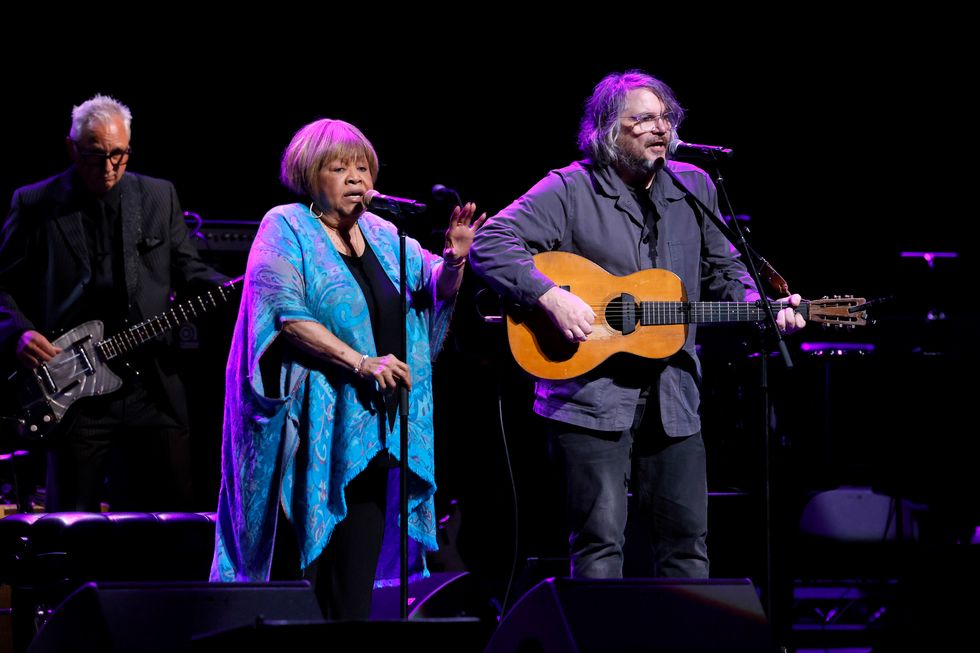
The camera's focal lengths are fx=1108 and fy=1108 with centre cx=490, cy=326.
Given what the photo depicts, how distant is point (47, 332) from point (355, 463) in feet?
6.08

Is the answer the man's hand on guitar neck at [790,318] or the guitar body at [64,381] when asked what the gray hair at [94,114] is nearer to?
the guitar body at [64,381]

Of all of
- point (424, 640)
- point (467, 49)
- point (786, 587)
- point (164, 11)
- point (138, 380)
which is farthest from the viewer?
point (467, 49)

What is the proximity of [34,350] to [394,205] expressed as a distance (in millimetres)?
1885

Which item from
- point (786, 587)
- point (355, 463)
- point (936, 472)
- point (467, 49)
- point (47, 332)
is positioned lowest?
point (786, 587)

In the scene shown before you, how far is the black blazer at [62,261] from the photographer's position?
4672 mm

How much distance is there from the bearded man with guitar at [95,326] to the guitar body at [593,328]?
5.93 ft

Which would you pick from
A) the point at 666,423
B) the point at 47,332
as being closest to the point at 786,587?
the point at 666,423

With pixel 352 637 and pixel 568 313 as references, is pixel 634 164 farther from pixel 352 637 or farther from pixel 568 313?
pixel 352 637

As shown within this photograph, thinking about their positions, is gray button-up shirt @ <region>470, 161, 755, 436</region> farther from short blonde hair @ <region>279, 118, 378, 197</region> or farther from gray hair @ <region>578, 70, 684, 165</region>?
short blonde hair @ <region>279, 118, 378, 197</region>

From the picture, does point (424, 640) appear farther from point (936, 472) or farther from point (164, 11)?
point (164, 11)

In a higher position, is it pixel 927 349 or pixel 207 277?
pixel 207 277

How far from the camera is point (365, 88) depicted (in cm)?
648

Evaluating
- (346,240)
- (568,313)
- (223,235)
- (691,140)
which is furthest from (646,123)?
(691,140)

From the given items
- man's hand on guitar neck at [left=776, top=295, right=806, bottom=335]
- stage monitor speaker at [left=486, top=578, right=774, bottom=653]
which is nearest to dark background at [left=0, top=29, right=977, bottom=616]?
man's hand on guitar neck at [left=776, top=295, right=806, bottom=335]
